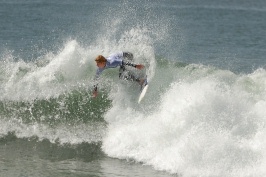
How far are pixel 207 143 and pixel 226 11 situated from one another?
29.2 metres

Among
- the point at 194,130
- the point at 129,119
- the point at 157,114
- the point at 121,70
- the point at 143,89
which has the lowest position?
the point at 194,130

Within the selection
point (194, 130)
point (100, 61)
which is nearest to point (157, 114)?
point (194, 130)

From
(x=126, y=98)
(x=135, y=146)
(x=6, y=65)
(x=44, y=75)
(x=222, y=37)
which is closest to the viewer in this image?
(x=135, y=146)

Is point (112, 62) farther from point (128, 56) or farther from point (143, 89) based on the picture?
point (143, 89)

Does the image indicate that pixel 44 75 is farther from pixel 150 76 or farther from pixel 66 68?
pixel 150 76

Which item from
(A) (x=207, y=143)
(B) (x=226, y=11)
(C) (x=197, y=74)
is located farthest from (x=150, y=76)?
(B) (x=226, y=11)

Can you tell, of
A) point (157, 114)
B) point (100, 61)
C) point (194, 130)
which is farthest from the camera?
point (157, 114)

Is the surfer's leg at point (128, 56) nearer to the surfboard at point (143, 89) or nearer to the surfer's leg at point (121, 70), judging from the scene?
the surfer's leg at point (121, 70)

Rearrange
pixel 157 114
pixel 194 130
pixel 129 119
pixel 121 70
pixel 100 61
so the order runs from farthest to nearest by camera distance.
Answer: pixel 121 70 < pixel 129 119 < pixel 157 114 < pixel 100 61 < pixel 194 130

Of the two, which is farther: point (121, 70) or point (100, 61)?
point (121, 70)

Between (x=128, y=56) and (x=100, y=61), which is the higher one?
(x=128, y=56)

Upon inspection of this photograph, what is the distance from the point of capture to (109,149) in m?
13.2

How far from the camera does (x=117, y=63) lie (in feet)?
44.9

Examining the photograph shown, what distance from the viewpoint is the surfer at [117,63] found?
43.8 feet
